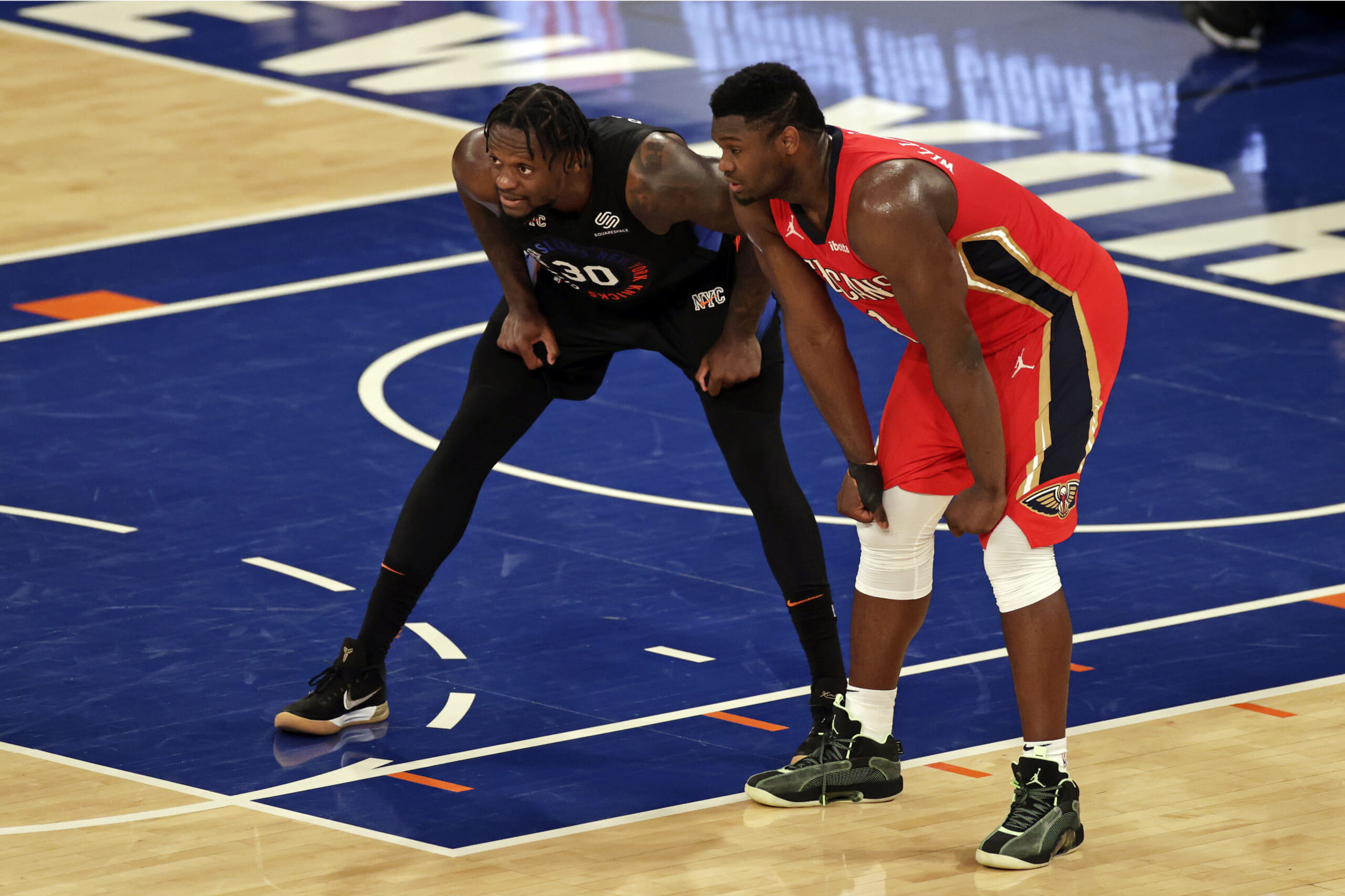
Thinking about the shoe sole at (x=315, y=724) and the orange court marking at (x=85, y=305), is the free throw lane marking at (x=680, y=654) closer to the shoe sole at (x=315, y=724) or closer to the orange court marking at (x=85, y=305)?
the shoe sole at (x=315, y=724)

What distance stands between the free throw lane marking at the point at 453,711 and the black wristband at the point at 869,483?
5.35ft

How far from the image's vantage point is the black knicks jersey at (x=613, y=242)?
6.51 meters

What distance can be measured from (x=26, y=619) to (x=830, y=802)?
3.00m

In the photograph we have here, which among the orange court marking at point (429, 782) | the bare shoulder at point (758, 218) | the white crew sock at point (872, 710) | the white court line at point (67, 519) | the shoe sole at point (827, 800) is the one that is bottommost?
the shoe sole at point (827, 800)

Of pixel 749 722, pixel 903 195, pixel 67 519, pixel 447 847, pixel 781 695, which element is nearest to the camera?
pixel 903 195

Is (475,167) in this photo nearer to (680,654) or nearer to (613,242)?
(613,242)

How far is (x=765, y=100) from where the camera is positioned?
5629 millimetres

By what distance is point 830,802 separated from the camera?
20.7 feet

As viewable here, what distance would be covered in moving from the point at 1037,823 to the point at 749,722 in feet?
4.53

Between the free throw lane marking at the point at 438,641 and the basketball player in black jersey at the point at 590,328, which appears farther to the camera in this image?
the free throw lane marking at the point at 438,641

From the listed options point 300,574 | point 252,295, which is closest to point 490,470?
point 300,574

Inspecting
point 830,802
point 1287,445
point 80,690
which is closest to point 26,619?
point 80,690

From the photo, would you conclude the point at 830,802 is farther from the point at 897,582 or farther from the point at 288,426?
the point at 288,426

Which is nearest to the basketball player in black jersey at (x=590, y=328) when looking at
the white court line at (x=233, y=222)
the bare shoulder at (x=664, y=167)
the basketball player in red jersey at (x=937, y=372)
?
the bare shoulder at (x=664, y=167)
